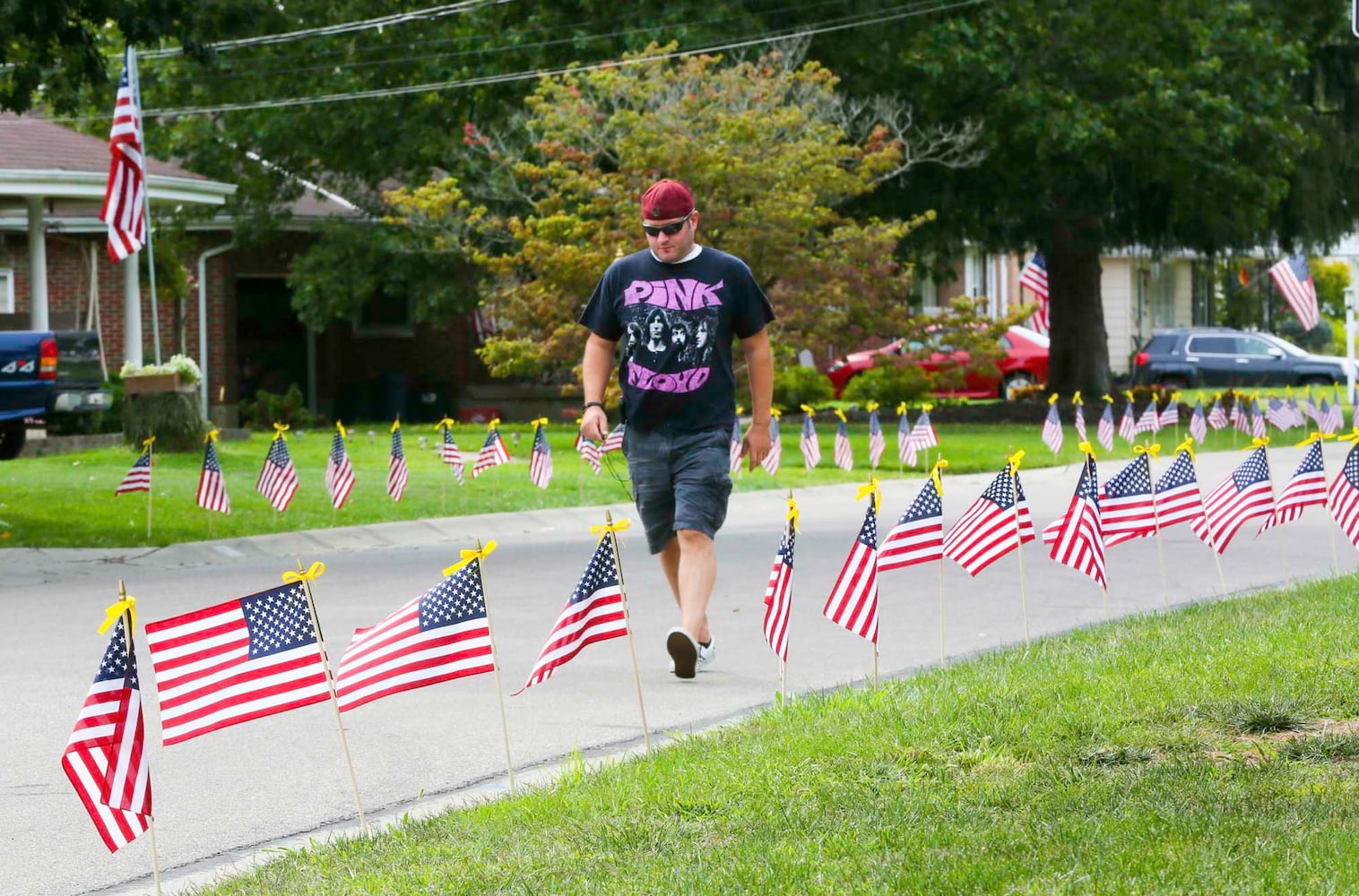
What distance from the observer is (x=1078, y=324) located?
33.0 m

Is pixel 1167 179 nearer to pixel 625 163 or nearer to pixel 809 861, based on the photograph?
pixel 625 163

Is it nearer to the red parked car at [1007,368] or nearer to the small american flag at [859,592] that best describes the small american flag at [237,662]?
the small american flag at [859,592]

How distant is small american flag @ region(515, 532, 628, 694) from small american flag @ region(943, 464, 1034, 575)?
274 centimetres

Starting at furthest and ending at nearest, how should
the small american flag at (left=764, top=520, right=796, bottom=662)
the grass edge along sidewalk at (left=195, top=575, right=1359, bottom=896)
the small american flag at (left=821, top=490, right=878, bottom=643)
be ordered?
1. the small american flag at (left=821, top=490, right=878, bottom=643)
2. the small american flag at (left=764, top=520, right=796, bottom=662)
3. the grass edge along sidewalk at (left=195, top=575, right=1359, bottom=896)

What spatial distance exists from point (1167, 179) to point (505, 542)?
17947mm

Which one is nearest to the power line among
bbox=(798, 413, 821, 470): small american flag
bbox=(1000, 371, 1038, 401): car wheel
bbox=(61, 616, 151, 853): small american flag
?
bbox=(798, 413, 821, 470): small american flag

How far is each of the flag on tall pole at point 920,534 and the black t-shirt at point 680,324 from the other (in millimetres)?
959

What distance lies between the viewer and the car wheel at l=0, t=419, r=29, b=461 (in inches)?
618

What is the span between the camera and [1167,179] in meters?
29.4

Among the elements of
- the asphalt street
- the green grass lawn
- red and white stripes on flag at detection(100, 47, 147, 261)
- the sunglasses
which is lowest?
the asphalt street

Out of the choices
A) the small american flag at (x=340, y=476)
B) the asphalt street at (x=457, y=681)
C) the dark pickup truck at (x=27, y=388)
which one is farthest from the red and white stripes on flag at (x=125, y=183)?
the asphalt street at (x=457, y=681)

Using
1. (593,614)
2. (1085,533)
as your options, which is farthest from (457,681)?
(1085,533)

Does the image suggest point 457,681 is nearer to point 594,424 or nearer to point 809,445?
point 594,424

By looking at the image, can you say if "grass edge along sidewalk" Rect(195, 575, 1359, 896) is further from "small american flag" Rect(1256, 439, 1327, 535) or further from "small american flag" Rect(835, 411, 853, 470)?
"small american flag" Rect(835, 411, 853, 470)
